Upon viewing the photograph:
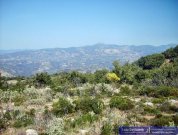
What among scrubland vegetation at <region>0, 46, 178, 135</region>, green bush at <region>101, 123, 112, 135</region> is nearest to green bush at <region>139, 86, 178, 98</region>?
scrubland vegetation at <region>0, 46, 178, 135</region>

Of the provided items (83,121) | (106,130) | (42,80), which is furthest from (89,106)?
(42,80)

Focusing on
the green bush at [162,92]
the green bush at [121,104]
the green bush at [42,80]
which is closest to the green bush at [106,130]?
the green bush at [121,104]

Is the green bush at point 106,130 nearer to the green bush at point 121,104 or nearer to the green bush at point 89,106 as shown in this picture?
the green bush at point 89,106

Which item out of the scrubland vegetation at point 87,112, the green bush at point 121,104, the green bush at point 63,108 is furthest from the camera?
the green bush at point 121,104

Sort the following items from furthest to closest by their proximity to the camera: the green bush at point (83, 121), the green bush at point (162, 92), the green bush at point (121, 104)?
the green bush at point (162, 92) < the green bush at point (121, 104) < the green bush at point (83, 121)

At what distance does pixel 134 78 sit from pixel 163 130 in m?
39.0

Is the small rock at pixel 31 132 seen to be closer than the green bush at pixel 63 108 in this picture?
Yes

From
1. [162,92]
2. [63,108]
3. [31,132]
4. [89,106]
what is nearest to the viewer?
[31,132]

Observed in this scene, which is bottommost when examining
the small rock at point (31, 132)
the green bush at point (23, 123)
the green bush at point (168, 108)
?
the green bush at point (168, 108)

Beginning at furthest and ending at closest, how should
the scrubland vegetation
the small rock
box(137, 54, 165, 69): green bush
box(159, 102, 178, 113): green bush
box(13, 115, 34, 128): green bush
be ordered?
1. box(137, 54, 165, 69): green bush
2. box(159, 102, 178, 113): green bush
3. box(13, 115, 34, 128): green bush
4. the scrubland vegetation
5. the small rock

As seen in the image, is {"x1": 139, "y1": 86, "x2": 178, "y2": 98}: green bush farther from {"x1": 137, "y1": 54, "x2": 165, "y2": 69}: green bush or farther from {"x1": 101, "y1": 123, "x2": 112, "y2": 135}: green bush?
{"x1": 137, "y1": 54, "x2": 165, "y2": 69}: green bush

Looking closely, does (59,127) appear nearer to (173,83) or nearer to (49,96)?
(49,96)

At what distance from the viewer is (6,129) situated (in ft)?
45.9

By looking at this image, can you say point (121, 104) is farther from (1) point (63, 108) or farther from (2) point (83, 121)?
(2) point (83, 121)
